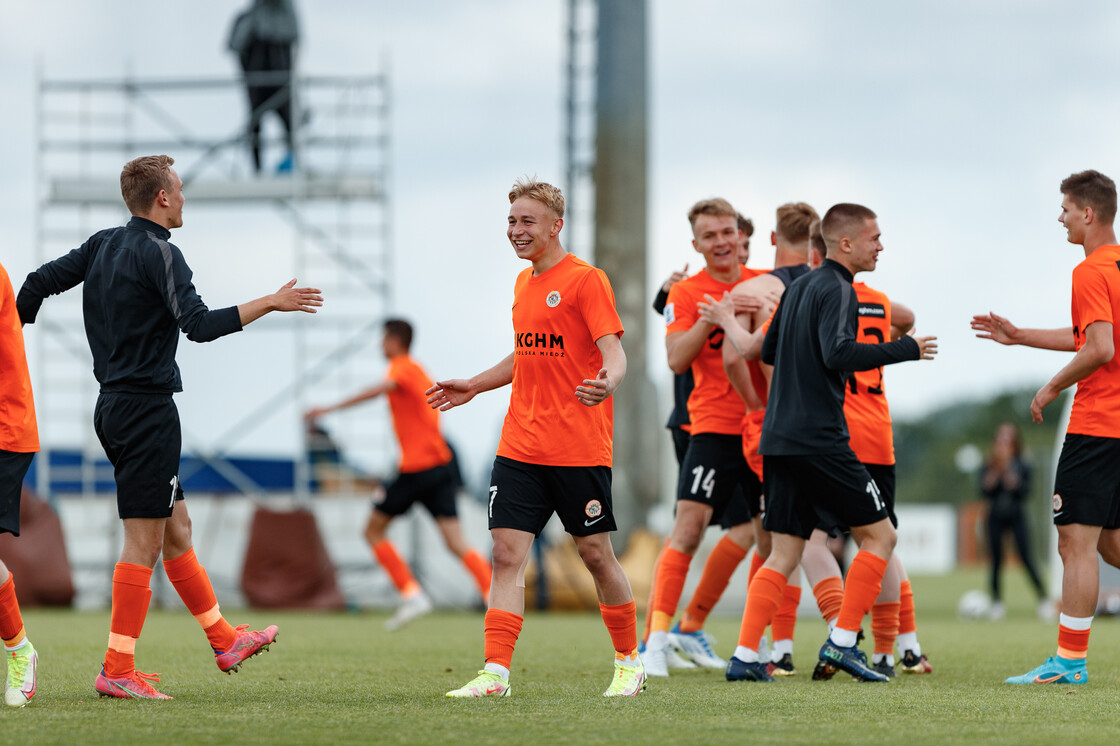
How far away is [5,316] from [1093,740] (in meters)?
4.03

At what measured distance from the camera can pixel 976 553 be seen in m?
32.8

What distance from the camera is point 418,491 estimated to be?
1079 centimetres

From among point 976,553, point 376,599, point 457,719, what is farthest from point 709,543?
point 976,553

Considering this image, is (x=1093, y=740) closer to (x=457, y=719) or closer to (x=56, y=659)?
(x=457, y=719)

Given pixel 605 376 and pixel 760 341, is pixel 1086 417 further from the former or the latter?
pixel 605 376

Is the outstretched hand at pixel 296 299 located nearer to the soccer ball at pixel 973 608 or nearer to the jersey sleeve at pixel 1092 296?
the jersey sleeve at pixel 1092 296

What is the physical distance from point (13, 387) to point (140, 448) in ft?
1.67

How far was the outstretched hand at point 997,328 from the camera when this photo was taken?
5.91 metres

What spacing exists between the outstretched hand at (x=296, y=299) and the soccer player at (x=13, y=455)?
1007mm

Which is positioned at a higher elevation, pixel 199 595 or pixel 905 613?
pixel 199 595

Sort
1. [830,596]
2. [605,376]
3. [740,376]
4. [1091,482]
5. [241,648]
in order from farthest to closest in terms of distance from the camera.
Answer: [830,596] → [740,376] → [1091,482] → [241,648] → [605,376]

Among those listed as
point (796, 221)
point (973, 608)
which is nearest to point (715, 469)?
point (796, 221)

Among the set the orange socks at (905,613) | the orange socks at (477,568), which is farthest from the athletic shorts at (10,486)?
the orange socks at (477,568)

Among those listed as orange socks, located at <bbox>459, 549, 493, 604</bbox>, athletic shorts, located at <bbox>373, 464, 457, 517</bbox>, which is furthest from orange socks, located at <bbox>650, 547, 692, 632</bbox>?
athletic shorts, located at <bbox>373, 464, 457, 517</bbox>
